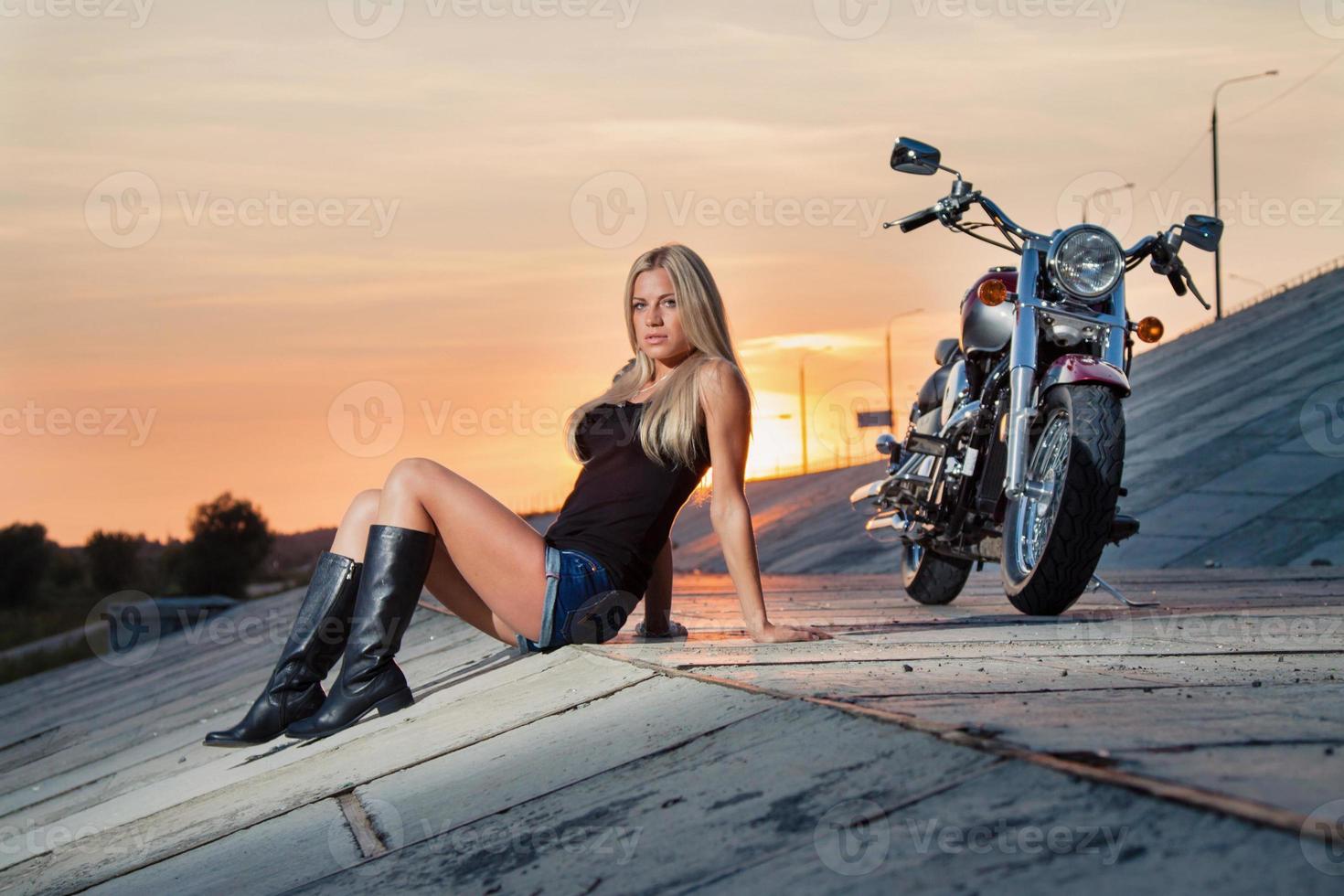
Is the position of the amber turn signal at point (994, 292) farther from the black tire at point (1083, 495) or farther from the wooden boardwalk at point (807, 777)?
the wooden boardwalk at point (807, 777)

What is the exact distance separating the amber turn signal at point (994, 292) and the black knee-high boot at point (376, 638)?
2.88 m

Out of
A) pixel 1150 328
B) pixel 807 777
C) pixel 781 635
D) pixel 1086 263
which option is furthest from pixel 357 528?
pixel 1150 328

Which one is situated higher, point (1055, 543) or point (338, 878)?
point (1055, 543)

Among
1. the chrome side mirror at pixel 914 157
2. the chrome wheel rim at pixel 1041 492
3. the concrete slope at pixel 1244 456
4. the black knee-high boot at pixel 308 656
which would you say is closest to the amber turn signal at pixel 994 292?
the chrome side mirror at pixel 914 157

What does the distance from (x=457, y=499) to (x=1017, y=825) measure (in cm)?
287

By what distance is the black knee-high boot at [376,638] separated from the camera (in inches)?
175

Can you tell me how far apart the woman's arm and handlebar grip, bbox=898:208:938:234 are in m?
1.97

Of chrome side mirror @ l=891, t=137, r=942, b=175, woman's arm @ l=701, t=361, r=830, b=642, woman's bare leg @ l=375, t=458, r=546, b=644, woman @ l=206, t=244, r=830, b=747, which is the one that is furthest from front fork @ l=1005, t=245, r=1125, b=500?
woman's bare leg @ l=375, t=458, r=546, b=644

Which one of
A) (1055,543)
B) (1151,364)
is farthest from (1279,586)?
(1151,364)

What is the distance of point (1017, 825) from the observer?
2188mm

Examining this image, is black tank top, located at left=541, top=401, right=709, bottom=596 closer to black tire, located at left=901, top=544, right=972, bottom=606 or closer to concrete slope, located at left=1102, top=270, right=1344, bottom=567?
black tire, located at left=901, top=544, right=972, bottom=606

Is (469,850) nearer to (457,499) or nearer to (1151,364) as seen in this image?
(457,499)

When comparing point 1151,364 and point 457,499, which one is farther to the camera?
point 1151,364

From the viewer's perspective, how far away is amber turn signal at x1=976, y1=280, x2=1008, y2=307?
616cm
